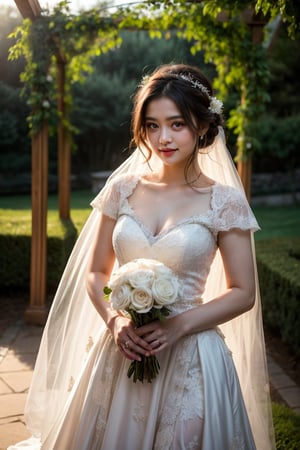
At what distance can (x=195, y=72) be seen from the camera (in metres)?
2.59

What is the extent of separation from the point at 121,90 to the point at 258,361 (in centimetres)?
1761

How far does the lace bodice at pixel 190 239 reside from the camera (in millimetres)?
2381

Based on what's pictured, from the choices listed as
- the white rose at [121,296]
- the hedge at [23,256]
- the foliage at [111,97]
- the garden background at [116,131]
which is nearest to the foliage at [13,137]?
the garden background at [116,131]

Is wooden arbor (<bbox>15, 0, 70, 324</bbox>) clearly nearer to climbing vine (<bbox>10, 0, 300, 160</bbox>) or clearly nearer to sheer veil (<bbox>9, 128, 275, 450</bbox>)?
climbing vine (<bbox>10, 0, 300, 160</bbox>)

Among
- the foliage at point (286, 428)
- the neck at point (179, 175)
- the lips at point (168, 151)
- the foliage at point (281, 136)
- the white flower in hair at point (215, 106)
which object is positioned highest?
the white flower in hair at point (215, 106)

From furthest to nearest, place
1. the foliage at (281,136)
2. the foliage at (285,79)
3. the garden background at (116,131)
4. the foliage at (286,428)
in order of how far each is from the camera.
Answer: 1. the foliage at (285,79)
2. the foliage at (281,136)
3. the garden background at (116,131)
4. the foliage at (286,428)

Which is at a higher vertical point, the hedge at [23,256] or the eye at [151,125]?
the eye at [151,125]

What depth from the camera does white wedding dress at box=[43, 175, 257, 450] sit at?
2295mm

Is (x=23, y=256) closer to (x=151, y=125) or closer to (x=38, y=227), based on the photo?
(x=38, y=227)

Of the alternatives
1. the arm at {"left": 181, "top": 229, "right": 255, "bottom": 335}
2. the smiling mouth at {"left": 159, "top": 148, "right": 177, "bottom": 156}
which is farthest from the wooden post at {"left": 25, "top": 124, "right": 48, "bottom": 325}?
the arm at {"left": 181, "top": 229, "right": 255, "bottom": 335}

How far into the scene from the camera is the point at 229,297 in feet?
7.77

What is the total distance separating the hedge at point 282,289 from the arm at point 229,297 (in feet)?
8.62

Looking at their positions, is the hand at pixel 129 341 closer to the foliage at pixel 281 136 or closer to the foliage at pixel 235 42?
the foliage at pixel 235 42

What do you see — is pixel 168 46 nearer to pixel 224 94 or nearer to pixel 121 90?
pixel 121 90
